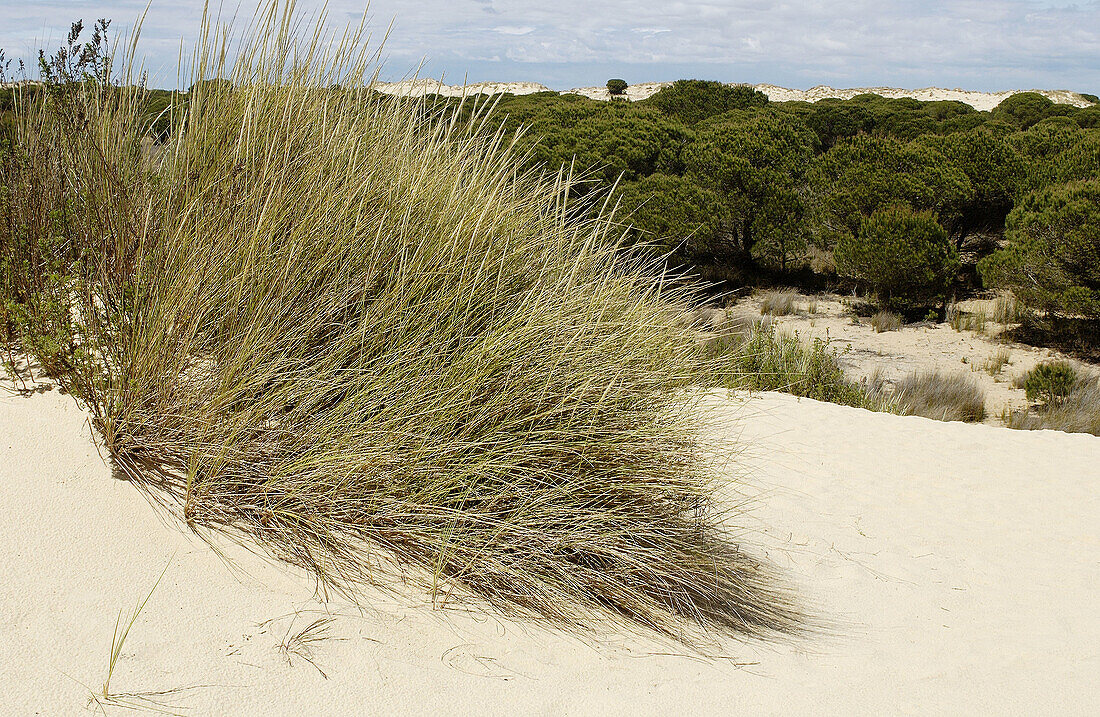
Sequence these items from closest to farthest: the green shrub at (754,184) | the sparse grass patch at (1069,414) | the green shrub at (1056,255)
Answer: the sparse grass patch at (1069,414) → the green shrub at (1056,255) → the green shrub at (754,184)

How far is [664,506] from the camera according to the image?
306 centimetres

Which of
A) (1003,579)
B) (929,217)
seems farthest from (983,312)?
(1003,579)

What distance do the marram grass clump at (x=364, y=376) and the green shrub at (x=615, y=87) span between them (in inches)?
1849

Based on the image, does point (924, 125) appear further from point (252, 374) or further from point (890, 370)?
point (252, 374)

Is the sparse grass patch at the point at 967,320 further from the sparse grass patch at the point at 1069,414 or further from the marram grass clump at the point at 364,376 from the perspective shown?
the marram grass clump at the point at 364,376

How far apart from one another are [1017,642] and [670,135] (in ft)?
42.6

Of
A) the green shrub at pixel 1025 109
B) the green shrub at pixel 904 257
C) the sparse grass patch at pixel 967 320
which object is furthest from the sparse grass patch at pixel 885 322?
the green shrub at pixel 1025 109

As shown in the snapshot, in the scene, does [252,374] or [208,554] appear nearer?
[208,554]

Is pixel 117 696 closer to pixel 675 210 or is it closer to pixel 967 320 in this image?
pixel 675 210

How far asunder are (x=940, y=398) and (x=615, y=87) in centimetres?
4281

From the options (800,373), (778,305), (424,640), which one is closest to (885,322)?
(778,305)

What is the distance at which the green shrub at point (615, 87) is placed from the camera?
47812 mm

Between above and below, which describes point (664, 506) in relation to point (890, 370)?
above

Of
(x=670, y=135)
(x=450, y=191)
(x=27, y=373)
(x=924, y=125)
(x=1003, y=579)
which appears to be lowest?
(x=1003, y=579)
